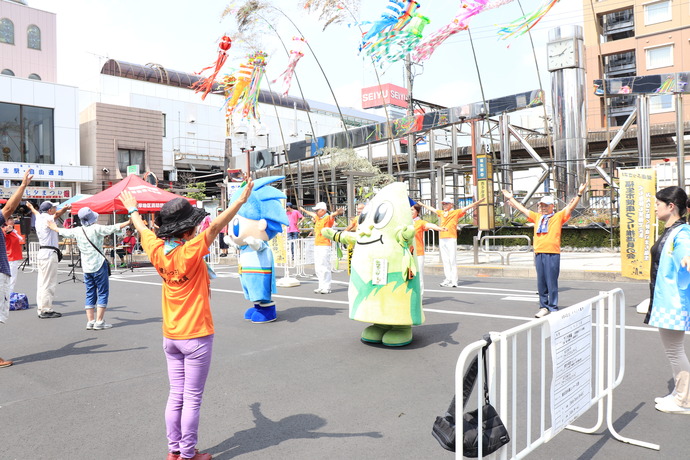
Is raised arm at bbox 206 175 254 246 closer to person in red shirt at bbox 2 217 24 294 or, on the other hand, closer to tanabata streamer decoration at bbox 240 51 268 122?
person in red shirt at bbox 2 217 24 294

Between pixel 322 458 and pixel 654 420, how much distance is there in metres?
2.60

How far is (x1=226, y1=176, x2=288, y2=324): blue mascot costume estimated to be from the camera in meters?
7.78

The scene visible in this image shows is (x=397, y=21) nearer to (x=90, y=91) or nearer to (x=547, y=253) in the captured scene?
(x=547, y=253)

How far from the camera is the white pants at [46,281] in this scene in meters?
8.37

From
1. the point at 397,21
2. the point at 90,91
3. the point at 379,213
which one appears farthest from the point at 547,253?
the point at 90,91

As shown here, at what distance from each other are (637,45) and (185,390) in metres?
41.5

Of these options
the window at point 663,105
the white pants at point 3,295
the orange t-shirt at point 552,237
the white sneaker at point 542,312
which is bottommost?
the white sneaker at point 542,312

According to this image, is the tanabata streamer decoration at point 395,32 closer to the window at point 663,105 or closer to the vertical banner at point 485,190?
the vertical banner at point 485,190

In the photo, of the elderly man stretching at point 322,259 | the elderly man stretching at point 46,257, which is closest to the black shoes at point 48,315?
the elderly man stretching at point 46,257

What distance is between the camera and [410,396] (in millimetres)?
4480

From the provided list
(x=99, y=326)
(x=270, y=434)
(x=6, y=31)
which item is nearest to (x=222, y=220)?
(x=270, y=434)

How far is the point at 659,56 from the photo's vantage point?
35.3 metres

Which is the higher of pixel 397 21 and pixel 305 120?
pixel 305 120

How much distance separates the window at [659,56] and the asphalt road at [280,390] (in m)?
33.9
